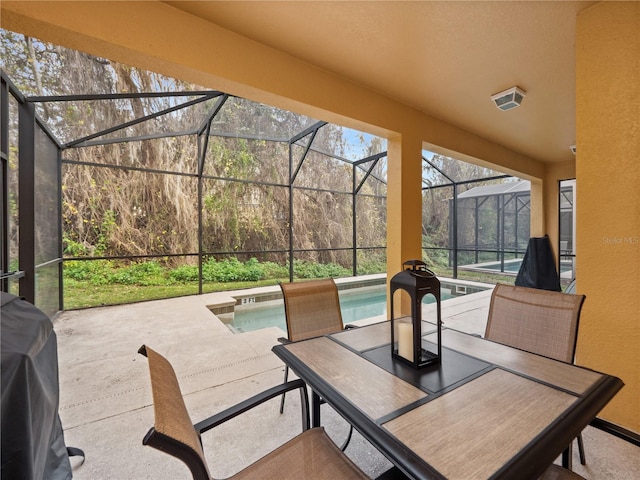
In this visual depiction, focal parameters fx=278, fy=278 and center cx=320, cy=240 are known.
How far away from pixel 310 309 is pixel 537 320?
55.0 inches

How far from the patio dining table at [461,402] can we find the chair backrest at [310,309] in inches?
22.9

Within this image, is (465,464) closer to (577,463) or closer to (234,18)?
(577,463)

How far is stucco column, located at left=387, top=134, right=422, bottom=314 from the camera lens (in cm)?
310

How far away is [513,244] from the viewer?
7.49m

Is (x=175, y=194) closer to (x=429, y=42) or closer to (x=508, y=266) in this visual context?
(x=429, y=42)

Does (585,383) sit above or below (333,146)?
below

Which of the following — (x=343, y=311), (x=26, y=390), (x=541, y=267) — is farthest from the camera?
(x=343, y=311)

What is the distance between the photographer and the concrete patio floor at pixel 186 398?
4.89 feet

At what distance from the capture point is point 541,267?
5.78 meters

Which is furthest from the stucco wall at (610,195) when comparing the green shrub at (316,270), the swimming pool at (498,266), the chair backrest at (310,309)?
the green shrub at (316,270)

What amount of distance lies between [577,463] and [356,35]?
293 centimetres

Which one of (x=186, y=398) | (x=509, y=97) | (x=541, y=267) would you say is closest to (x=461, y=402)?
(x=186, y=398)

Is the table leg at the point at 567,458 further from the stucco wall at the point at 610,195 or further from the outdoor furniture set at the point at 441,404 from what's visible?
the stucco wall at the point at 610,195

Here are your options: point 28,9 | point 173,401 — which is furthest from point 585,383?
point 28,9
